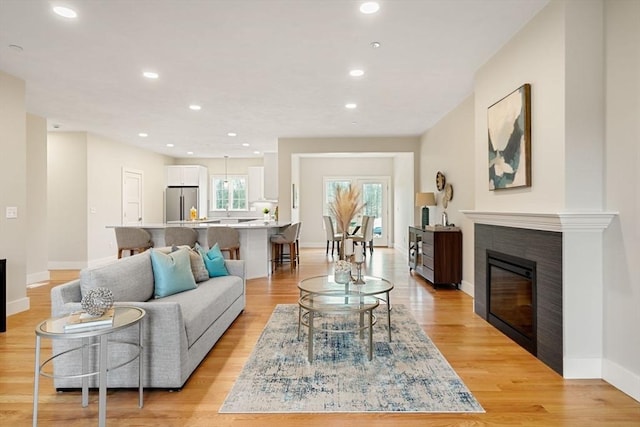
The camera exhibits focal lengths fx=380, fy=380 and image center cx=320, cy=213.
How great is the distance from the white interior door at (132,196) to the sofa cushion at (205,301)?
5981 mm

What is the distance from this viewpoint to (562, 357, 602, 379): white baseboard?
2637mm

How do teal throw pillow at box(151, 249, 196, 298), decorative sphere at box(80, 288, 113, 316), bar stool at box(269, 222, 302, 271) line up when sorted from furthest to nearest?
bar stool at box(269, 222, 302, 271)
teal throw pillow at box(151, 249, 196, 298)
decorative sphere at box(80, 288, 113, 316)

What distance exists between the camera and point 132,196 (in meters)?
9.16

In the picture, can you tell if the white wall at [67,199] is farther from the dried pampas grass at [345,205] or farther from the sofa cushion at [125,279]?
the sofa cushion at [125,279]

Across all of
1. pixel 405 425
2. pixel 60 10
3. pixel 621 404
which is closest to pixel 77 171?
pixel 60 10

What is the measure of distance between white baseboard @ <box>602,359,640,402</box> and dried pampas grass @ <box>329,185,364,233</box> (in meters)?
5.88

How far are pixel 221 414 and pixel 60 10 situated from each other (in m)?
3.13

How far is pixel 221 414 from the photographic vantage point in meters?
2.19

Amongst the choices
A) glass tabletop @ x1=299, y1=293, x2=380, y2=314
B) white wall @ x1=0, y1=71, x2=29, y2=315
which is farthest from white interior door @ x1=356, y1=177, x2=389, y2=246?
white wall @ x1=0, y1=71, x2=29, y2=315

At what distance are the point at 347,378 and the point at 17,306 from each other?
4149mm

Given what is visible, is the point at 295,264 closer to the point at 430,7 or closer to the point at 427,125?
the point at 427,125

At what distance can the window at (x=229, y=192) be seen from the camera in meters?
11.4

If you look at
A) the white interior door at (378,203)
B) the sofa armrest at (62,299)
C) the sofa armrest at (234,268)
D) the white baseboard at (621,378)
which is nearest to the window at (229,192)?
the white interior door at (378,203)

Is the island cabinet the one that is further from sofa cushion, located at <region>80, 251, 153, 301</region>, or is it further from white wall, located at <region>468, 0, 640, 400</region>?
sofa cushion, located at <region>80, 251, 153, 301</region>
